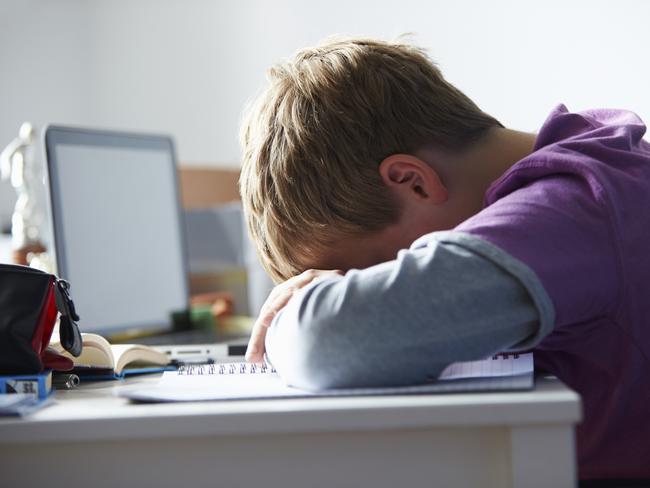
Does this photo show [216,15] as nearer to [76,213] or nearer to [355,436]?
[76,213]

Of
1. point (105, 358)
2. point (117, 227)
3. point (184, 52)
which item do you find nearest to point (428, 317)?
point (105, 358)

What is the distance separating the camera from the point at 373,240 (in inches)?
36.4

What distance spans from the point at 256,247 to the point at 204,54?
290cm

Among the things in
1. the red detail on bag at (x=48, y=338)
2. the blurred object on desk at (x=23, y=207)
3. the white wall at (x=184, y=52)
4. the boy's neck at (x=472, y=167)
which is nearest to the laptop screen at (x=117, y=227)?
the blurred object on desk at (x=23, y=207)

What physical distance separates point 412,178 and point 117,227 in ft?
2.74

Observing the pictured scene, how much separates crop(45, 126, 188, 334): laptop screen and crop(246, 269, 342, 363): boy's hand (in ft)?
1.98

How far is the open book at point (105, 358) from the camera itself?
0.97 m

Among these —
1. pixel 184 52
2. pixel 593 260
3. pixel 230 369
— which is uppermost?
pixel 184 52

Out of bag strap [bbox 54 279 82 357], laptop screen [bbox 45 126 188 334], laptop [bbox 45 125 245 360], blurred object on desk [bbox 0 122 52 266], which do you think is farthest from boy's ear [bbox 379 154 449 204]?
blurred object on desk [bbox 0 122 52 266]

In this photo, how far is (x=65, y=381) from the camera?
2.97ft

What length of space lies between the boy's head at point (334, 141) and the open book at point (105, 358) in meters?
0.20

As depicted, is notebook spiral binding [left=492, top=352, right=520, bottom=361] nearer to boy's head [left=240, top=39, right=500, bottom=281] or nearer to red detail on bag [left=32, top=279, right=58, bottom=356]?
boy's head [left=240, top=39, right=500, bottom=281]

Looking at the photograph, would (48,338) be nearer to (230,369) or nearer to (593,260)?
(230,369)

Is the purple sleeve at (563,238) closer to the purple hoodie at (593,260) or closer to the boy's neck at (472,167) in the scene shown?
the purple hoodie at (593,260)
